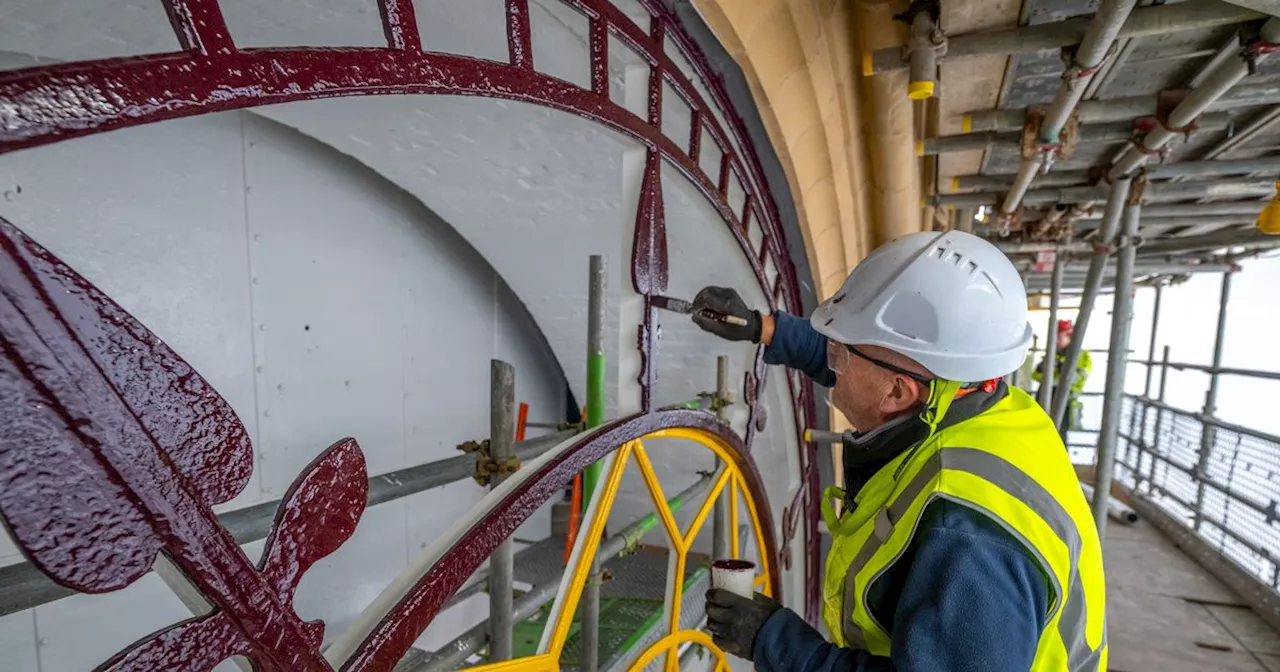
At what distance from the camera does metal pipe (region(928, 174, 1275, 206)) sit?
3.81m

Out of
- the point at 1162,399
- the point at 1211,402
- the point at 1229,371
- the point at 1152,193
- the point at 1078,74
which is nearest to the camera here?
the point at 1078,74

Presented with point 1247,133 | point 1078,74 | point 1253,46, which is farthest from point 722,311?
point 1247,133

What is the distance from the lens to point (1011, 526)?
3.17ft

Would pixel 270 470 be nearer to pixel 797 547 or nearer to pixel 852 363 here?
pixel 852 363

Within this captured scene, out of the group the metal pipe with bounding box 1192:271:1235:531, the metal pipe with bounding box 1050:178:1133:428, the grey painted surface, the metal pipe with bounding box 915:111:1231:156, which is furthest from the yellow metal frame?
the metal pipe with bounding box 1192:271:1235:531

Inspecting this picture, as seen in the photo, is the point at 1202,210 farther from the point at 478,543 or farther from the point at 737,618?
the point at 478,543

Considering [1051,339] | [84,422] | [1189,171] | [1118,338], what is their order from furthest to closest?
[1051,339] < [1118,338] < [1189,171] < [84,422]

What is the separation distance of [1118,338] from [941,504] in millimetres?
3562

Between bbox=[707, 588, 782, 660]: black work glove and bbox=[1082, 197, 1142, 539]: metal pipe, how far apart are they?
3.36 meters

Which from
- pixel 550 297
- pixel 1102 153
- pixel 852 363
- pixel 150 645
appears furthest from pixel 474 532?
pixel 1102 153

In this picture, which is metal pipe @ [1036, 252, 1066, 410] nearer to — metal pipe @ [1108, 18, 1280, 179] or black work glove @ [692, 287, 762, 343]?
metal pipe @ [1108, 18, 1280, 179]

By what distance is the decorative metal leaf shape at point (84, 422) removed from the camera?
0.50 metres

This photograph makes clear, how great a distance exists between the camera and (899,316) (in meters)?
1.32

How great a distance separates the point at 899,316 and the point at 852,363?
5.4 inches
